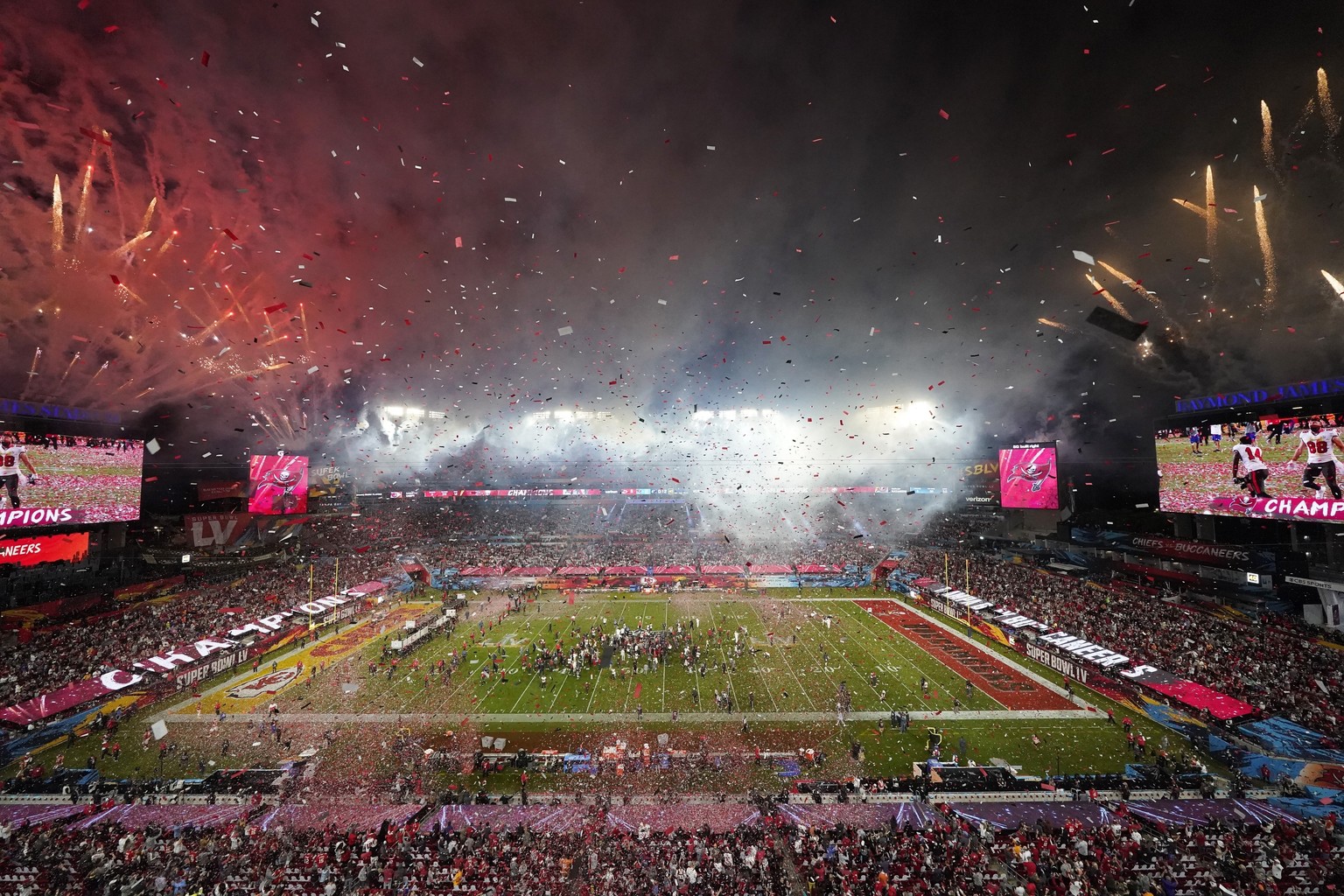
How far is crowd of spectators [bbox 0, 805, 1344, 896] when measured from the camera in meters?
12.3

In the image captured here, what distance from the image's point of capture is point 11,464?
29.4m

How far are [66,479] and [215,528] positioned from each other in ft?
65.3

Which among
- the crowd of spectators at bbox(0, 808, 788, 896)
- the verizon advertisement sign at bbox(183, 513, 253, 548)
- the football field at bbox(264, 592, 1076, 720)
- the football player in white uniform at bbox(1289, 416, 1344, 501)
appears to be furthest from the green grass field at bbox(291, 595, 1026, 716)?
the verizon advertisement sign at bbox(183, 513, 253, 548)

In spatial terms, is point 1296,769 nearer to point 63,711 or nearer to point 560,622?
point 560,622

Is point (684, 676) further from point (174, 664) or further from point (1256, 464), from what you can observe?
Answer: point (1256, 464)

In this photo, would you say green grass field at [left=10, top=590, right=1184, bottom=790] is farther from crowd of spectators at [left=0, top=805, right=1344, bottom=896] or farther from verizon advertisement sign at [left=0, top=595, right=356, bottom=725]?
crowd of spectators at [left=0, top=805, right=1344, bottom=896]

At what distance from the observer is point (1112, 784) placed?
17.4 metres

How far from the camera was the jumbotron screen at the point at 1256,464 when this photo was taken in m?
26.2

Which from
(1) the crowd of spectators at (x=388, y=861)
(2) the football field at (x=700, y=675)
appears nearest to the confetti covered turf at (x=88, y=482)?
(2) the football field at (x=700, y=675)

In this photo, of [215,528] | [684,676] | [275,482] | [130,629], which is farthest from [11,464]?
[684,676]

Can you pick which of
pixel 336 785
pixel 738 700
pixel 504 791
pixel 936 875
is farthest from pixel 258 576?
pixel 936 875

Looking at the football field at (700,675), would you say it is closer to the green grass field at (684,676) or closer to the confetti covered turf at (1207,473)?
the green grass field at (684,676)

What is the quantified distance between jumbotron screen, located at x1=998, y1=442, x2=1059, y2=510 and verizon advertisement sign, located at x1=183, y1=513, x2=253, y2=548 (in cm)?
7154

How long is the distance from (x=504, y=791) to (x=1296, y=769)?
26.5 m
